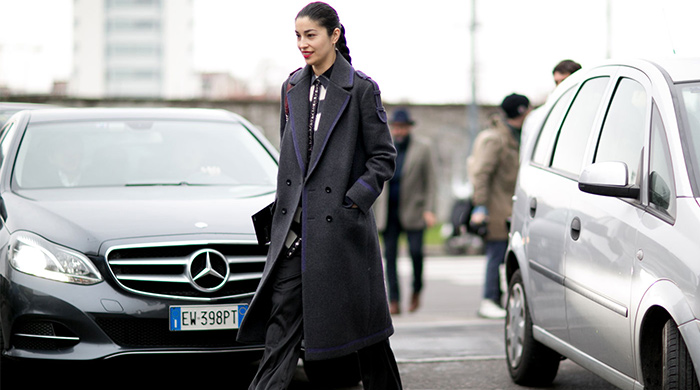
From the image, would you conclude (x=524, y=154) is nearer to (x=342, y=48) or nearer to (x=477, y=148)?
(x=342, y=48)

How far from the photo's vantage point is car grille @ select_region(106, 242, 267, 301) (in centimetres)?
496

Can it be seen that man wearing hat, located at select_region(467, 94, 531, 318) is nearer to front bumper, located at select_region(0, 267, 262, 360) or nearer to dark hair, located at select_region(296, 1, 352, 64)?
front bumper, located at select_region(0, 267, 262, 360)

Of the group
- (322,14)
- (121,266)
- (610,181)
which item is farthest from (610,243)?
(121,266)

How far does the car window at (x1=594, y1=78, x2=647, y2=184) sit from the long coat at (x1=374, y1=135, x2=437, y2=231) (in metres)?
5.13

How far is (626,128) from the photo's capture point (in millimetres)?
4441

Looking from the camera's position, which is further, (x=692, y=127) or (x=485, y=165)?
(x=485, y=165)

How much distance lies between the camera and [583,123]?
510 centimetres

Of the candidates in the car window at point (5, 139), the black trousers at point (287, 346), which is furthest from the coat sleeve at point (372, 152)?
the car window at point (5, 139)

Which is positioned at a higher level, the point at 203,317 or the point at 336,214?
the point at 336,214

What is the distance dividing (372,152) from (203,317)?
1331mm

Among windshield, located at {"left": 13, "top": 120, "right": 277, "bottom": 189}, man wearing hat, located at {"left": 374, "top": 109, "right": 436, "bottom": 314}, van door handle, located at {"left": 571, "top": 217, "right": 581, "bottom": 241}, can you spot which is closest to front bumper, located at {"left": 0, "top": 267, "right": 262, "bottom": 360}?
windshield, located at {"left": 13, "top": 120, "right": 277, "bottom": 189}

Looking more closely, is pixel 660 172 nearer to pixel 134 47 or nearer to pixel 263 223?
pixel 263 223

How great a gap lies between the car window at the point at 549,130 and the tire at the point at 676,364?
2.02 meters

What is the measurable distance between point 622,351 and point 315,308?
1201 millimetres
